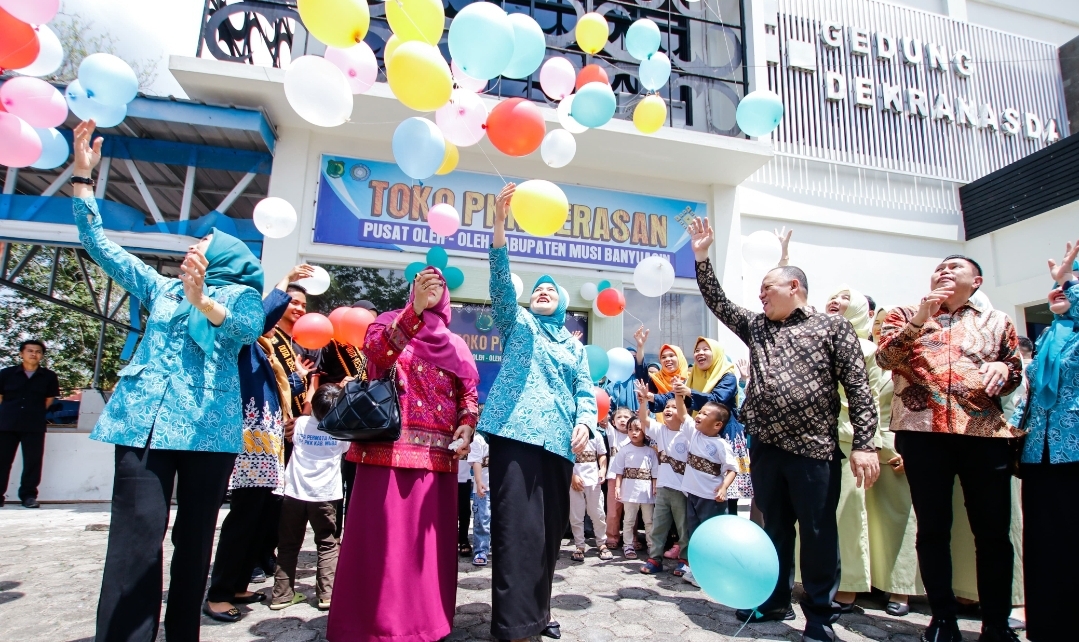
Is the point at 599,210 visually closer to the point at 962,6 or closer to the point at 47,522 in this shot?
the point at 47,522

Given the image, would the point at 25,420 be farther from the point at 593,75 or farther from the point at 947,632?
the point at 947,632

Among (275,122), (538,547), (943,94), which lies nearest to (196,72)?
(275,122)

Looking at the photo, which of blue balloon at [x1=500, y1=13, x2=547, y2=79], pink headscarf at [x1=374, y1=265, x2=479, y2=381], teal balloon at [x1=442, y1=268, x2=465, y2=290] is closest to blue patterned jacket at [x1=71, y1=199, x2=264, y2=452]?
pink headscarf at [x1=374, y1=265, x2=479, y2=381]

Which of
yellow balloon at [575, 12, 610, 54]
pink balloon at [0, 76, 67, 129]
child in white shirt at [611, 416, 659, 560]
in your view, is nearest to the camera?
pink balloon at [0, 76, 67, 129]

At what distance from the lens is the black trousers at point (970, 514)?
253 cm

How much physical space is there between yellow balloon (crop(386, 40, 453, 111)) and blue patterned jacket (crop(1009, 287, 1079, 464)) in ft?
10.3

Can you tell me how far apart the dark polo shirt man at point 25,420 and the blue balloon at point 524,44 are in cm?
596

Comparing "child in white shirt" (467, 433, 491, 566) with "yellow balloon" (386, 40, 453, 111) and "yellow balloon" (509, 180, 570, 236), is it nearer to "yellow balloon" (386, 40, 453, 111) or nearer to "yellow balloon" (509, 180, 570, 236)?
"yellow balloon" (509, 180, 570, 236)

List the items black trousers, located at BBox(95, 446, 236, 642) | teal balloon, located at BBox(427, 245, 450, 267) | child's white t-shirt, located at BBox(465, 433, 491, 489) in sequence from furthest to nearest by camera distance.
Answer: teal balloon, located at BBox(427, 245, 450, 267), child's white t-shirt, located at BBox(465, 433, 491, 489), black trousers, located at BBox(95, 446, 236, 642)

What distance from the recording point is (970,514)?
2.60 meters

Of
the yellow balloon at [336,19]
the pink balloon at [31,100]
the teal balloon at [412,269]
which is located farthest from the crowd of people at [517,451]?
the teal balloon at [412,269]

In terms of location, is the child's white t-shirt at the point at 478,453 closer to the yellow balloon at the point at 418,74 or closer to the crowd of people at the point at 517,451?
the crowd of people at the point at 517,451

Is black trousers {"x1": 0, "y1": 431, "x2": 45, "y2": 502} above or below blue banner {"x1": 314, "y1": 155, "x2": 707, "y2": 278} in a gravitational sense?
below

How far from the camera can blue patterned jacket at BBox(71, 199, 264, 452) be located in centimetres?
201
